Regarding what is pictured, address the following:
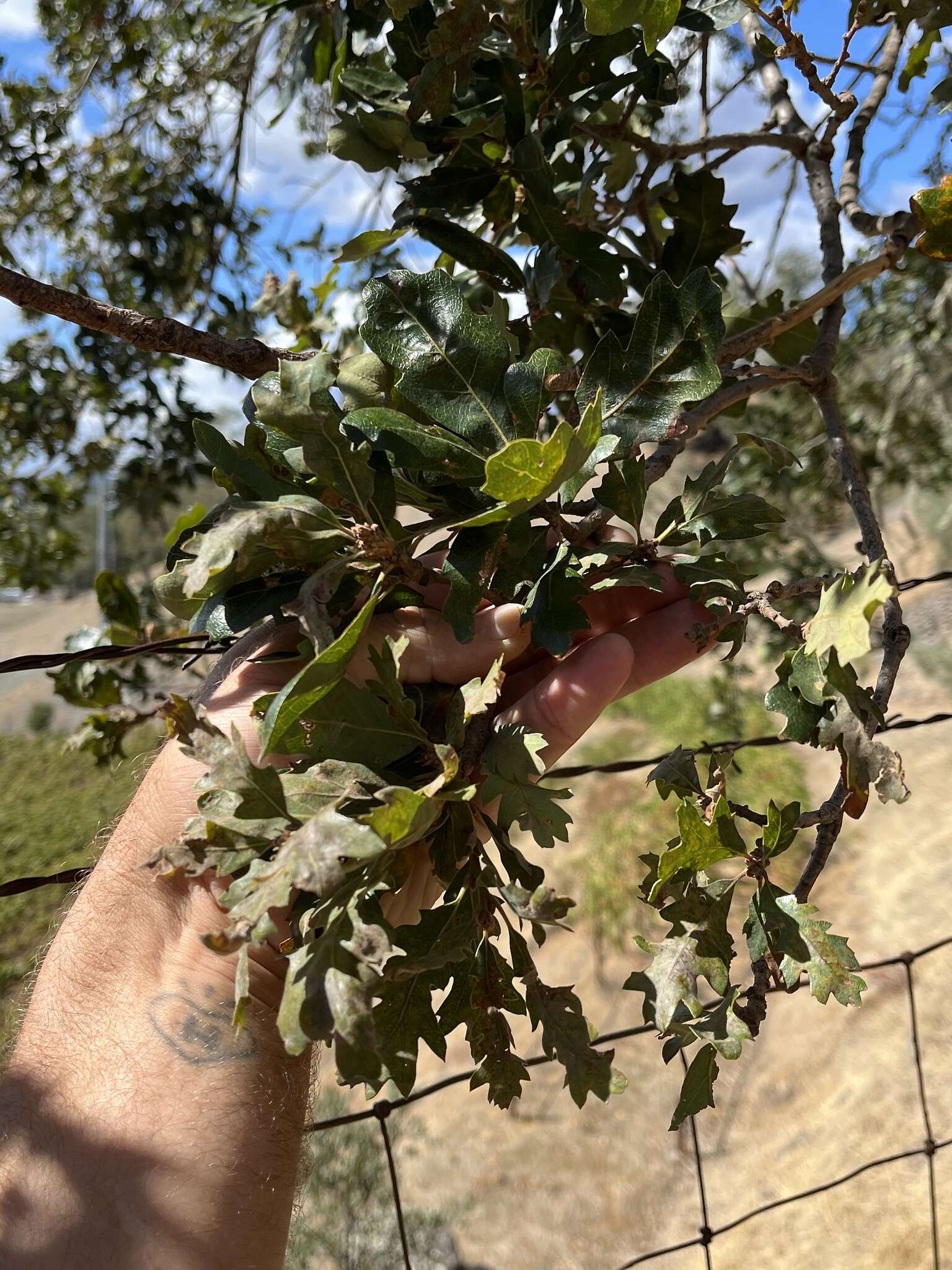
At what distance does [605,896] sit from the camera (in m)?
6.88

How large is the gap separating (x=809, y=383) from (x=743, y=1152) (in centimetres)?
446

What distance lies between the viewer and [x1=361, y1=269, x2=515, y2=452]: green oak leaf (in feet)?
3.11

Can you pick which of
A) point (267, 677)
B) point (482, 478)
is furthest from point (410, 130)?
point (267, 677)

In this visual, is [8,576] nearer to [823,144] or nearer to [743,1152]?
[823,144]

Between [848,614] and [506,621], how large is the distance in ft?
1.28

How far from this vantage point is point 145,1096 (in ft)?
3.69

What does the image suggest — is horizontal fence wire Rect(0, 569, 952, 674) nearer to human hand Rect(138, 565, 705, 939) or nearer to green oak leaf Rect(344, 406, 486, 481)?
human hand Rect(138, 565, 705, 939)

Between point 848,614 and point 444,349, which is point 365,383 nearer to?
point 444,349

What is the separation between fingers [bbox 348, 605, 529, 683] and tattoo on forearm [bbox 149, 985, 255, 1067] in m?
0.46

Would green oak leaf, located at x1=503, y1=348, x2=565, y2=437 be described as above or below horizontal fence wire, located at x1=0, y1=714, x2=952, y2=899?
above

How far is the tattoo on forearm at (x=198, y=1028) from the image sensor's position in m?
1.14

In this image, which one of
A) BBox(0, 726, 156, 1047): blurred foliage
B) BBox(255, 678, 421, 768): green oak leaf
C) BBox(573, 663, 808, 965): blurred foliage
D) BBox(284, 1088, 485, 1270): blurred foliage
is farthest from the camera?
BBox(573, 663, 808, 965): blurred foliage

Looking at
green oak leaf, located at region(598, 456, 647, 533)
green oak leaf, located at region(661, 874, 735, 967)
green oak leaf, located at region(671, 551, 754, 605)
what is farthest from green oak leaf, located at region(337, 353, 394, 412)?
green oak leaf, located at region(661, 874, 735, 967)

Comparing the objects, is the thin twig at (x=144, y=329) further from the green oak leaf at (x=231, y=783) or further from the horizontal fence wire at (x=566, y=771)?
the horizontal fence wire at (x=566, y=771)
